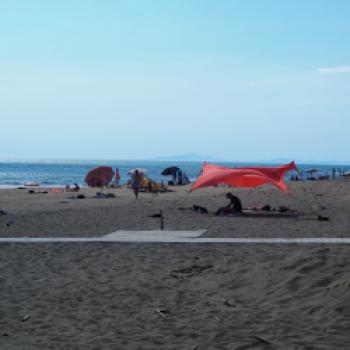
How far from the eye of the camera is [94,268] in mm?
10047

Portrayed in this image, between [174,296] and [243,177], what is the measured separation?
12596mm

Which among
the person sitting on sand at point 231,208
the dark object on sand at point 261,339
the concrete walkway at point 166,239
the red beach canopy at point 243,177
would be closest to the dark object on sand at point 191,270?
the concrete walkway at point 166,239

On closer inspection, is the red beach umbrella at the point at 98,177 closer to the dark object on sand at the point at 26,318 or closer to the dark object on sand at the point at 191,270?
the dark object on sand at the point at 191,270

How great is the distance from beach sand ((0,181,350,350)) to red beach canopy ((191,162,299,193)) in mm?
5929

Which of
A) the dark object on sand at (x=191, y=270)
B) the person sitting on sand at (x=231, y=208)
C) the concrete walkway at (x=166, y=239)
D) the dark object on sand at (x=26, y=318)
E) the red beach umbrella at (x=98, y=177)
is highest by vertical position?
the red beach umbrella at (x=98, y=177)

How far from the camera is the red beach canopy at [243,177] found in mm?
19938

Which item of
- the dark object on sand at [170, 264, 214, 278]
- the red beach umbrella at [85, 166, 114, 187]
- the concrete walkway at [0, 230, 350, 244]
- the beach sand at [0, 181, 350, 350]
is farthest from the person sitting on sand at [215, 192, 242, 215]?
the red beach umbrella at [85, 166, 114, 187]

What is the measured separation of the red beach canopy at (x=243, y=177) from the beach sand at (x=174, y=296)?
593 centimetres

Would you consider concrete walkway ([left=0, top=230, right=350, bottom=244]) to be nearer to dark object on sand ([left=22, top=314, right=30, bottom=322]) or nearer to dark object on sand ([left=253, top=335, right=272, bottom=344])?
dark object on sand ([left=22, top=314, right=30, bottom=322])

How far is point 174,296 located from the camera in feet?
27.2

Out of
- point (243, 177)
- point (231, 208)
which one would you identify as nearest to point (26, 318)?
point (231, 208)

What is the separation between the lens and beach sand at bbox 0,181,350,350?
6.18 metres

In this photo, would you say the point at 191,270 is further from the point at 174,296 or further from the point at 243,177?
the point at 243,177

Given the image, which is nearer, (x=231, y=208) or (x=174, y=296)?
(x=174, y=296)
